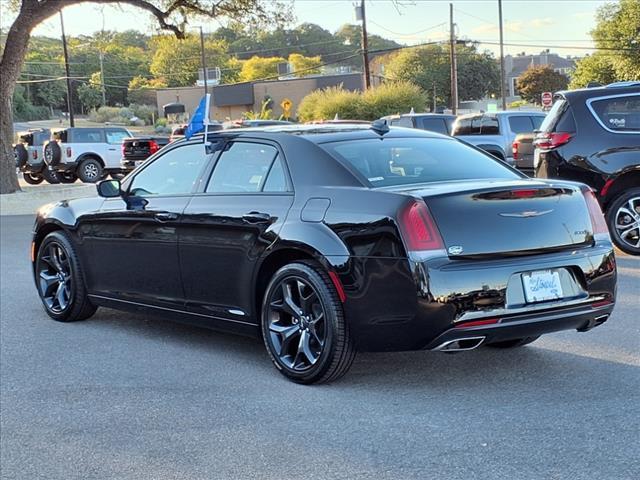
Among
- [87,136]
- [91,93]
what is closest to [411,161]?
[87,136]

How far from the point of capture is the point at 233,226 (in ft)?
18.0

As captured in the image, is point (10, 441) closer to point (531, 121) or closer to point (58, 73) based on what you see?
point (531, 121)

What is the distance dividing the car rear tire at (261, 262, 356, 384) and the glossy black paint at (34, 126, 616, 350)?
0.10 metres

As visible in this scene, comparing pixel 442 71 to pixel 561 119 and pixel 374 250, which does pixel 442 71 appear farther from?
pixel 374 250

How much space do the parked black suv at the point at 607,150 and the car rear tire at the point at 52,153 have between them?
67.3 ft

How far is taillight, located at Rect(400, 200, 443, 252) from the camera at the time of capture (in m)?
4.53

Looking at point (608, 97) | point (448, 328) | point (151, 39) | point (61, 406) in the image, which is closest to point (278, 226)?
point (448, 328)

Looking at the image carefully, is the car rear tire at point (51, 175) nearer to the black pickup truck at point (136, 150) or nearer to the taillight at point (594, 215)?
the black pickup truck at point (136, 150)

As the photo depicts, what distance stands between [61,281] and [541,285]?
434 cm

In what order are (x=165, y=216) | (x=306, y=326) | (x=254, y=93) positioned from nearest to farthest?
(x=306, y=326)
(x=165, y=216)
(x=254, y=93)

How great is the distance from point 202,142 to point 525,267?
266 centimetres

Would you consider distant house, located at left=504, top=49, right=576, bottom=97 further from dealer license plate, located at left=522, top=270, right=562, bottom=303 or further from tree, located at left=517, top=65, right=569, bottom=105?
dealer license plate, located at left=522, top=270, right=562, bottom=303

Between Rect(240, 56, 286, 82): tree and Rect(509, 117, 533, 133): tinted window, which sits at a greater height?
Rect(240, 56, 286, 82): tree

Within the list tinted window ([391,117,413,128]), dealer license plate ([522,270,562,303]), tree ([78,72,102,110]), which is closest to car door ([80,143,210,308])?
dealer license plate ([522,270,562,303])
